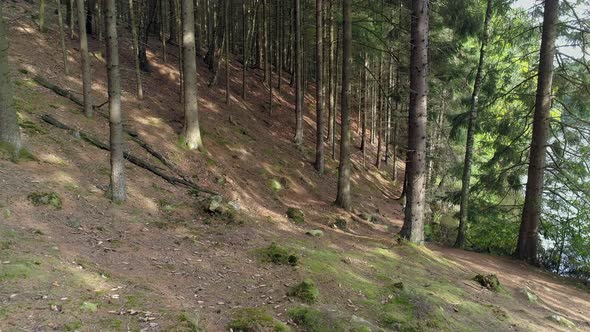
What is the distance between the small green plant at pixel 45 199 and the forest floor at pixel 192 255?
0.19ft

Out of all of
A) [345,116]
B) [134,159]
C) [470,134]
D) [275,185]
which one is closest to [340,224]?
[275,185]

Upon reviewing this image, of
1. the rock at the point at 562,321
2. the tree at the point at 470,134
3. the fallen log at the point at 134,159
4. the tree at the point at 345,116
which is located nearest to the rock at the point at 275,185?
the tree at the point at 345,116

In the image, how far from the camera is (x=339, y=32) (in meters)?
21.3

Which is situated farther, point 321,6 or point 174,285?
point 321,6

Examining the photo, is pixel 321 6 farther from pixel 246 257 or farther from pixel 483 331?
pixel 483 331

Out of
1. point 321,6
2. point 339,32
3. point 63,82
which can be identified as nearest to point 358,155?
point 339,32

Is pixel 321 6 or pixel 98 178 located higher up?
pixel 321 6

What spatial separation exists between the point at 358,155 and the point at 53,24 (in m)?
17.5

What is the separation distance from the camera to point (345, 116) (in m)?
13.4

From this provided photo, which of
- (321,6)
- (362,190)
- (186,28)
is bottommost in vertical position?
(362,190)

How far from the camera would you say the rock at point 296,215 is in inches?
469

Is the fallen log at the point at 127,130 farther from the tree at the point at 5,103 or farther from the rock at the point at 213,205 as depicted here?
the tree at the point at 5,103

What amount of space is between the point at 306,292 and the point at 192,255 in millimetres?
2207

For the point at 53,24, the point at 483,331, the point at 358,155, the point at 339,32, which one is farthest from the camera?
the point at 358,155
